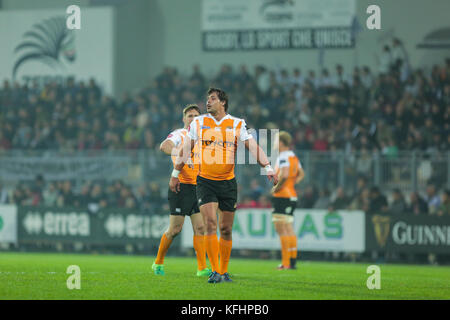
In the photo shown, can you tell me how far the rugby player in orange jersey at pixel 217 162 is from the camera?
10.5 meters

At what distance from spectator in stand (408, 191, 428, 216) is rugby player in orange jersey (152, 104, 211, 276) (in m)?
10.0

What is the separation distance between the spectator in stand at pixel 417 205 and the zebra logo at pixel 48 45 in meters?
15.7

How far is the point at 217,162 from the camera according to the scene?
10.5m

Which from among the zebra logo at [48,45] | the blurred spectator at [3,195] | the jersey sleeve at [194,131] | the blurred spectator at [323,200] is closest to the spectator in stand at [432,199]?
the blurred spectator at [323,200]

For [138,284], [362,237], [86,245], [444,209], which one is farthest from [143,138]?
[138,284]

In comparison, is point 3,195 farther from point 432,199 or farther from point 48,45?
point 432,199

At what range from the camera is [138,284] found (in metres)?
10.2

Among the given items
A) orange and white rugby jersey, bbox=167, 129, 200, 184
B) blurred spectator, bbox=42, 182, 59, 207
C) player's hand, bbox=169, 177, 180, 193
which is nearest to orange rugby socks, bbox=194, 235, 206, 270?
orange and white rugby jersey, bbox=167, 129, 200, 184

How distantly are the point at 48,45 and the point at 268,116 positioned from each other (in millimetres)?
10611

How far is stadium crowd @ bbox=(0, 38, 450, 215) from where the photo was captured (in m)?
22.2

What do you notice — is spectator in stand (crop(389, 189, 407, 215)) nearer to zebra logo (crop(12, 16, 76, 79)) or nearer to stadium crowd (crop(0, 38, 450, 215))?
stadium crowd (crop(0, 38, 450, 215))

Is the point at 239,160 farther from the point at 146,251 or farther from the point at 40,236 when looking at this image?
the point at 40,236

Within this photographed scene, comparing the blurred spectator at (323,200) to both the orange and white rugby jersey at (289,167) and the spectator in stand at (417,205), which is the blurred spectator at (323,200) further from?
the orange and white rugby jersey at (289,167)
